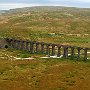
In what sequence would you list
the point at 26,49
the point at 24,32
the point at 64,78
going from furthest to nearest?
the point at 24,32, the point at 26,49, the point at 64,78

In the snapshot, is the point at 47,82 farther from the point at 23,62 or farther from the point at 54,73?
the point at 23,62

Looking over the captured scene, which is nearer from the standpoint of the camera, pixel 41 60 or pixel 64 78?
pixel 64 78

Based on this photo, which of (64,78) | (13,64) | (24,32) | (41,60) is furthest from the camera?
(24,32)

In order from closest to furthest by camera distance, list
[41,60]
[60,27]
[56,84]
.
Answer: [56,84]
[41,60]
[60,27]

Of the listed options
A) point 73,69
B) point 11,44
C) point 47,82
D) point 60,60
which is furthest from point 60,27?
point 47,82

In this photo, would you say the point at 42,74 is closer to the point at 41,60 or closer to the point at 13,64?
the point at 13,64

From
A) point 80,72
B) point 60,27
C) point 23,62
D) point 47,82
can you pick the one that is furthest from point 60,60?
point 60,27
